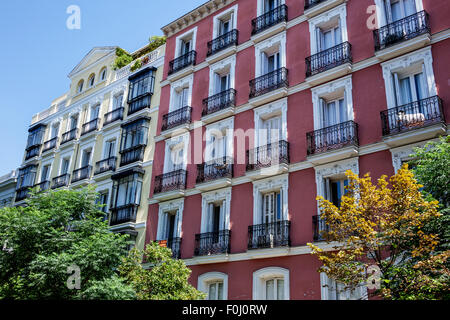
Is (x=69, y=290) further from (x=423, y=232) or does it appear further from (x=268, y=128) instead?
(x=423, y=232)

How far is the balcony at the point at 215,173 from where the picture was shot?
18766mm

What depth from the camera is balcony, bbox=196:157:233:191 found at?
18766mm

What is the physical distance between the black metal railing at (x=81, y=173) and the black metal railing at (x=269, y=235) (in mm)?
13303

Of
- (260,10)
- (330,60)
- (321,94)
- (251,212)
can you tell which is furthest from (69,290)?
(260,10)

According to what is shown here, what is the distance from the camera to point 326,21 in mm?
18281

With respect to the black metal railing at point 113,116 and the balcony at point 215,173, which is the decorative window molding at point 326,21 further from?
the black metal railing at point 113,116

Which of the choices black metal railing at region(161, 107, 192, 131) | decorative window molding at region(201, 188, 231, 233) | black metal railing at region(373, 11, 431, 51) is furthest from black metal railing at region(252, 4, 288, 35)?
decorative window molding at region(201, 188, 231, 233)

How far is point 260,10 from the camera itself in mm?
21203

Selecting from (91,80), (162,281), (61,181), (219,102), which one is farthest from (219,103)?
(91,80)

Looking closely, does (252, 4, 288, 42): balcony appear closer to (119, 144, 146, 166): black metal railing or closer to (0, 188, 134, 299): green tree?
(119, 144, 146, 166): black metal railing

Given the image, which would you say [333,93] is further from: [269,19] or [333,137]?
[269,19]

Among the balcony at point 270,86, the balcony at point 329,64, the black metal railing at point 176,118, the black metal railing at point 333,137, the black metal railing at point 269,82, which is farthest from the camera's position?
the black metal railing at point 176,118

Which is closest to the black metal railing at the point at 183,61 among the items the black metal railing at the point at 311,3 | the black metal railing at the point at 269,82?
the black metal railing at the point at 269,82
